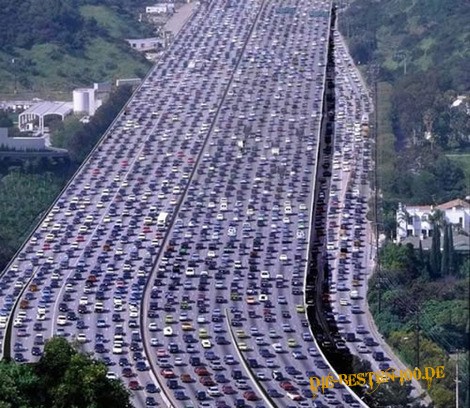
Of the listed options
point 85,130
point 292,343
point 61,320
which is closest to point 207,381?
point 292,343

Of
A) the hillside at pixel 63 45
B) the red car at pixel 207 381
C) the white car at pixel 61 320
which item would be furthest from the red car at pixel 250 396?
the hillside at pixel 63 45

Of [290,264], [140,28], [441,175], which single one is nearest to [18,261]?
[290,264]

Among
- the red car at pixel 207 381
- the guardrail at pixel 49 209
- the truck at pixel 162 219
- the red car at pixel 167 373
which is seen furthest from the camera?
the truck at pixel 162 219

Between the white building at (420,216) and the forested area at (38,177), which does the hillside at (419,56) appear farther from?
the white building at (420,216)

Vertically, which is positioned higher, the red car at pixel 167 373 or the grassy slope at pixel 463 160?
the grassy slope at pixel 463 160

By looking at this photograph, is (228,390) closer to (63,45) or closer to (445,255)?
(445,255)

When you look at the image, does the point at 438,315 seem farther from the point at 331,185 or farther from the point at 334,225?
the point at 331,185

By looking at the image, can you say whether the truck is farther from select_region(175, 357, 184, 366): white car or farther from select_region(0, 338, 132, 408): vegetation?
select_region(0, 338, 132, 408): vegetation
